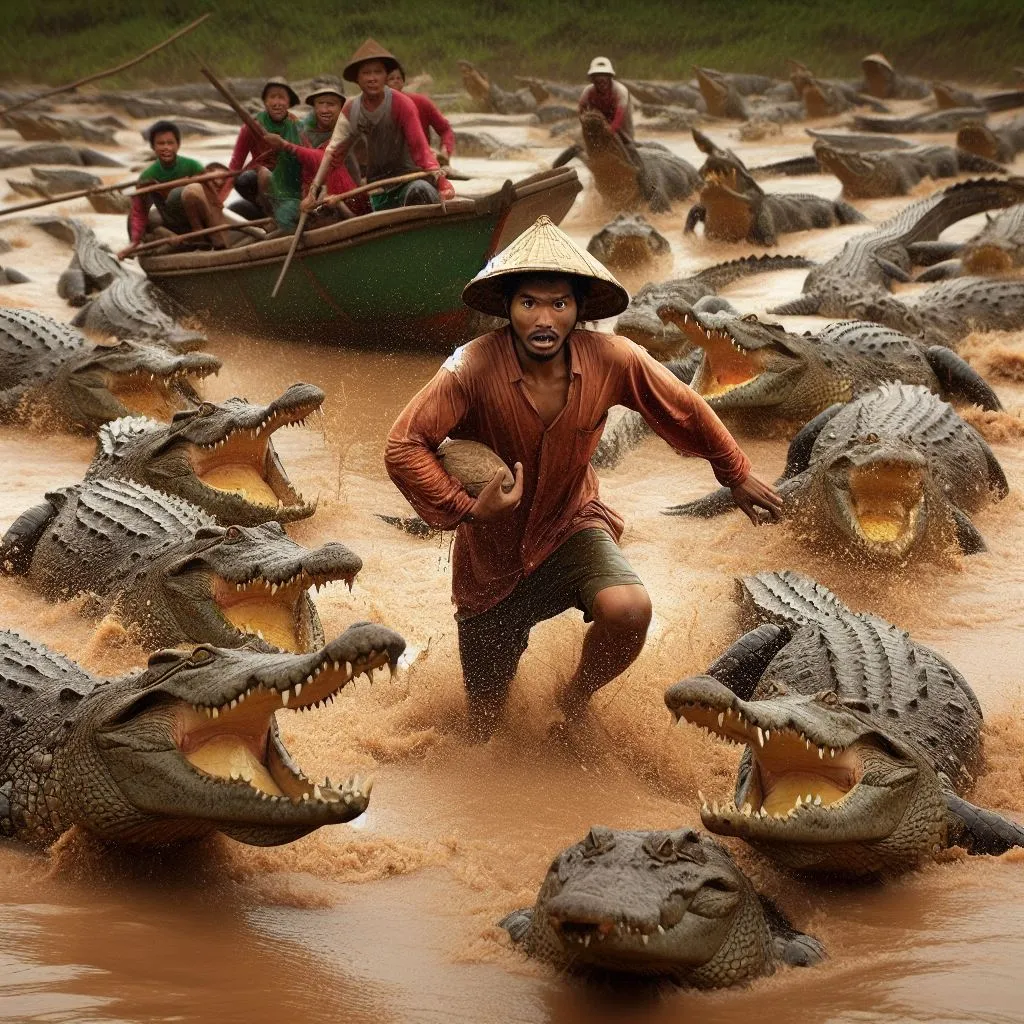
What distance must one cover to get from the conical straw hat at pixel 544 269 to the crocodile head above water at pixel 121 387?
4152mm

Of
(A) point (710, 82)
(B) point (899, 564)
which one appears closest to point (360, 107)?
(B) point (899, 564)

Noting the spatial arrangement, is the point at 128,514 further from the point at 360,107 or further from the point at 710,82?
the point at 710,82

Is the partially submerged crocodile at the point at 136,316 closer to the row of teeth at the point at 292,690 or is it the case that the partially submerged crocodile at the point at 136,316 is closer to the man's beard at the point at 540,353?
the man's beard at the point at 540,353

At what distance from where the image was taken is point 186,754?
11.0 feet

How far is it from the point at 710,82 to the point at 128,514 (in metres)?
17.6

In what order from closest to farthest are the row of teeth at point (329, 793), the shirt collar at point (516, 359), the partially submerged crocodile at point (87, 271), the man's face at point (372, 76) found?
the row of teeth at point (329, 793) → the shirt collar at point (516, 359) → the man's face at point (372, 76) → the partially submerged crocodile at point (87, 271)

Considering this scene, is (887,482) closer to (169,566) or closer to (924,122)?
(169,566)

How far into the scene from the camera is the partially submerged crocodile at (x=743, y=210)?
42.1 feet

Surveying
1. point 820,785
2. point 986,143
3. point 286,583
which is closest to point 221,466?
point 286,583

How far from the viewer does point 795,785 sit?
→ 11.5 feet

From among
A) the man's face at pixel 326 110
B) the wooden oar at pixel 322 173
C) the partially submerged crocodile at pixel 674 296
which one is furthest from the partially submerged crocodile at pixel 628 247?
the wooden oar at pixel 322 173

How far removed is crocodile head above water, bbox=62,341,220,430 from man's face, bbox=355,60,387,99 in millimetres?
2136

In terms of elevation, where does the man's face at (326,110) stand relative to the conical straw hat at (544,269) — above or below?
above

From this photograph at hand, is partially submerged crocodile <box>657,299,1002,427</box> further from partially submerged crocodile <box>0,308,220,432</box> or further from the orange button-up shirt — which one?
the orange button-up shirt
